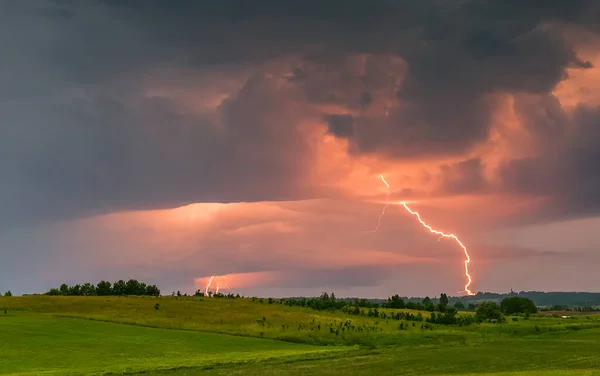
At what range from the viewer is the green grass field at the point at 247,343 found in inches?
2491

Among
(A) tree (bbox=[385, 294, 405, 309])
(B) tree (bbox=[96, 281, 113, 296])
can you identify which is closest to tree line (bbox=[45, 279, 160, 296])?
(B) tree (bbox=[96, 281, 113, 296])

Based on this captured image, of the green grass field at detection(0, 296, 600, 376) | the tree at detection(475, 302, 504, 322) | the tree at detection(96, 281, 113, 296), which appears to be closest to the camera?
the green grass field at detection(0, 296, 600, 376)

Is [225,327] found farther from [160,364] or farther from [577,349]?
[577,349]

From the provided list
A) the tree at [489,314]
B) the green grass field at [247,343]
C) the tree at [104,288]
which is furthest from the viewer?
the tree at [104,288]

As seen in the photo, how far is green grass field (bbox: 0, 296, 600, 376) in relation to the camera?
63281mm

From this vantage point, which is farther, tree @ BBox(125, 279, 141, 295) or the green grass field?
tree @ BBox(125, 279, 141, 295)

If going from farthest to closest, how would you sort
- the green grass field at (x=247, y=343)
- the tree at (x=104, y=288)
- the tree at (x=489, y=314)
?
the tree at (x=104, y=288)
the tree at (x=489, y=314)
the green grass field at (x=247, y=343)

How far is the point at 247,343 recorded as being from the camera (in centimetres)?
9350

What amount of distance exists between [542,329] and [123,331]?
2962 inches

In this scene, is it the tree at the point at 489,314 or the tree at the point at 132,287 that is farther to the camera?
the tree at the point at 132,287

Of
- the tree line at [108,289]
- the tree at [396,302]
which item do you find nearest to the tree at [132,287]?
the tree line at [108,289]

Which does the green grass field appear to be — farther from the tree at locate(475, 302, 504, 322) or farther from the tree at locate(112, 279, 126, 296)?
the tree at locate(112, 279, 126, 296)

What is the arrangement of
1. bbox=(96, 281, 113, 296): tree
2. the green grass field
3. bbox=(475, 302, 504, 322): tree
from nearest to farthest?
the green grass field
bbox=(475, 302, 504, 322): tree
bbox=(96, 281, 113, 296): tree

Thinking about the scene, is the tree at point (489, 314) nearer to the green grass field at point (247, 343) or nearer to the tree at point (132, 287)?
the green grass field at point (247, 343)
